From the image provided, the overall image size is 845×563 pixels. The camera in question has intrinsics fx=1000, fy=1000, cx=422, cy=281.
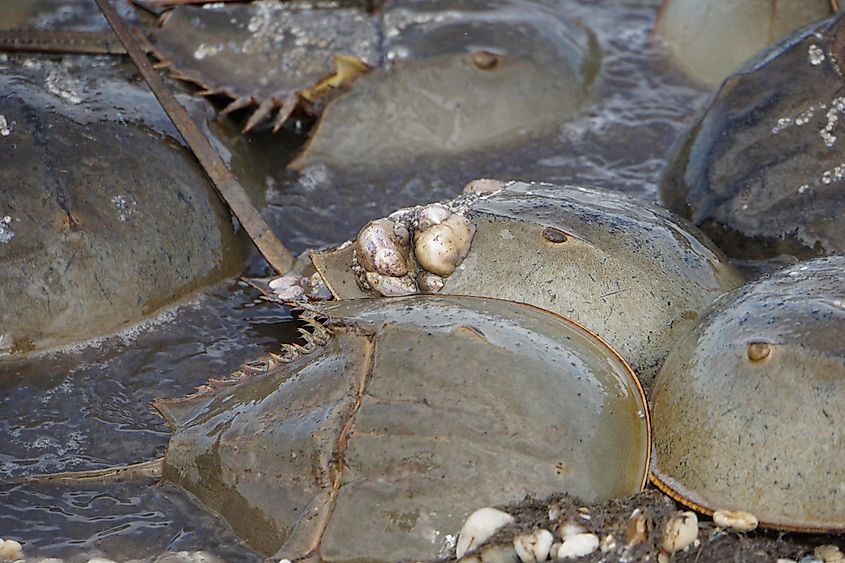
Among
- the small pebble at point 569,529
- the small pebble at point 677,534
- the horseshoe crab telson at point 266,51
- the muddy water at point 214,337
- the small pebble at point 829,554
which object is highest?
the horseshoe crab telson at point 266,51

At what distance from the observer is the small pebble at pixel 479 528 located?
2.03 meters

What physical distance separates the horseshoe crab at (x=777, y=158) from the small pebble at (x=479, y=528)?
1.53 meters

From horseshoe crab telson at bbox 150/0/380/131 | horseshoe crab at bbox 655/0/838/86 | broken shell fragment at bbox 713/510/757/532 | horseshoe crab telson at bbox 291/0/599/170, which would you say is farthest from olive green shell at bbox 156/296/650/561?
horseshoe crab at bbox 655/0/838/86

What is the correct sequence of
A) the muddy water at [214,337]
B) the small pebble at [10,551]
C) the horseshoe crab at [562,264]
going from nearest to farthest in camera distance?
1. the small pebble at [10,551]
2. the muddy water at [214,337]
3. the horseshoe crab at [562,264]

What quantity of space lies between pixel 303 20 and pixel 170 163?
118cm

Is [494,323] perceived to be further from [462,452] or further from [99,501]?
[99,501]

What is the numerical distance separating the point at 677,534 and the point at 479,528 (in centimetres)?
42

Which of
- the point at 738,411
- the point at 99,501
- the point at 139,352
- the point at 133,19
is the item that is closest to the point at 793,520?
the point at 738,411

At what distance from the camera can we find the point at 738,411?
2184 millimetres

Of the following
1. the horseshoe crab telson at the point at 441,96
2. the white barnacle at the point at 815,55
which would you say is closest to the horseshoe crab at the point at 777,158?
the white barnacle at the point at 815,55

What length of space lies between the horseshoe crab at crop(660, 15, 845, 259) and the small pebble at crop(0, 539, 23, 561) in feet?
7.33

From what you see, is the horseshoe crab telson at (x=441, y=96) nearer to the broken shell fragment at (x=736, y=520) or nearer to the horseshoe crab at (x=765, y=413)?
the horseshoe crab at (x=765, y=413)

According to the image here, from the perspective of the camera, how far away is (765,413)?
7.04 ft

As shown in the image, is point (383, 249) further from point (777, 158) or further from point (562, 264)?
point (777, 158)
